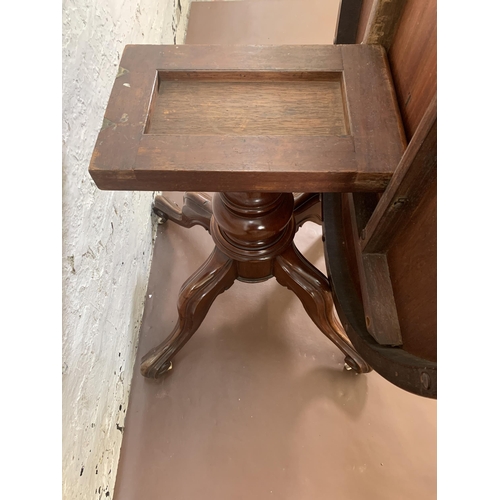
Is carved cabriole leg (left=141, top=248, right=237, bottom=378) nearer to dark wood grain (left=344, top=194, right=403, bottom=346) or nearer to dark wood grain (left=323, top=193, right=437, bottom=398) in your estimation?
dark wood grain (left=323, top=193, right=437, bottom=398)

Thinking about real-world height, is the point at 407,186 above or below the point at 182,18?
above

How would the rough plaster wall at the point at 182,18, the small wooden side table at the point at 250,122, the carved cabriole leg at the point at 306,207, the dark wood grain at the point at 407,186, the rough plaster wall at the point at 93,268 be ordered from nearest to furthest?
the dark wood grain at the point at 407,186 < the small wooden side table at the point at 250,122 < the rough plaster wall at the point at 93,268 < the carved cabriole leg at the point at 306,207 < the rough plaster wall at the point at 182,18

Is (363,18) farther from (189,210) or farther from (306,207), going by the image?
(189,210)

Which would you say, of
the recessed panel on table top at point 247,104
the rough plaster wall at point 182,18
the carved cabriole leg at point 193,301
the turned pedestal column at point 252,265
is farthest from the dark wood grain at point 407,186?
the rough plaster wall at point 182,18

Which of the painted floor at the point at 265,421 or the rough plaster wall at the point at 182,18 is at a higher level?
the rough plaster wall at the point at 182,18

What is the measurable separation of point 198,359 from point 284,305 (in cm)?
29

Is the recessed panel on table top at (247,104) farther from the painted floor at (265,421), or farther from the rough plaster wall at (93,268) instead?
the painted floor at (265,421)

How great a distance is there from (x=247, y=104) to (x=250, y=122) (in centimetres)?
4

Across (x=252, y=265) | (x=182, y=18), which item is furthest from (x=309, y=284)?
(x=182, y=18)

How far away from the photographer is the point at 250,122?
54 centimetres

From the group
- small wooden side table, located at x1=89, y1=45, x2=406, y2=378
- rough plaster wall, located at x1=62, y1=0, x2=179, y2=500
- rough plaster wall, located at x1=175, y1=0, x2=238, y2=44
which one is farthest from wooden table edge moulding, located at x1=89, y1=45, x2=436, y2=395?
rough plaster wall, located at x1=175, y1=0, x2=238, y2=44

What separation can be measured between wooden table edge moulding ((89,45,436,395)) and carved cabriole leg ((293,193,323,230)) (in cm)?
45

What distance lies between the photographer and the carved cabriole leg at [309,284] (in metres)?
0.91

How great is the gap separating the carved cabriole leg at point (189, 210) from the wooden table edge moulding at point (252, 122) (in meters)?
0.55
